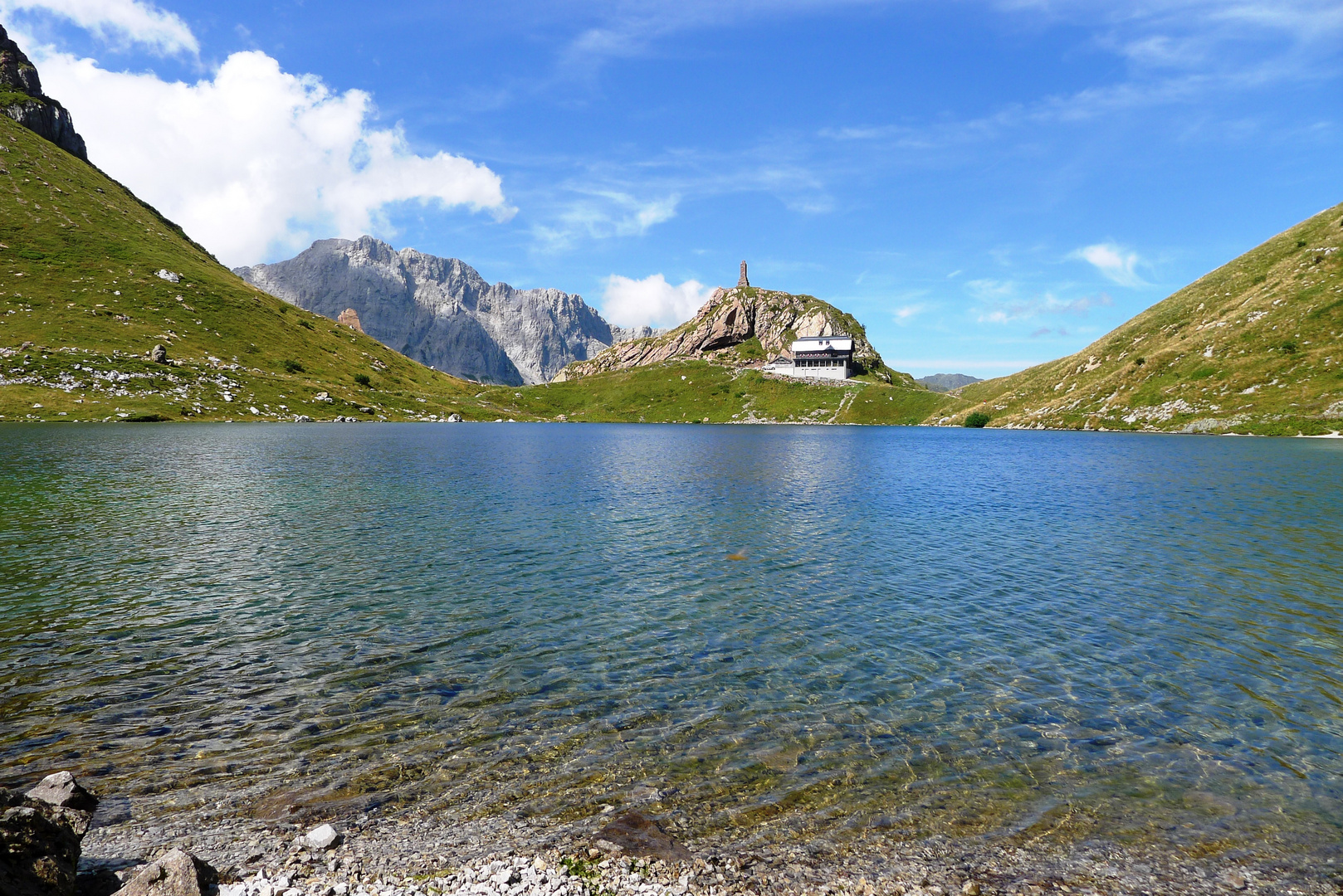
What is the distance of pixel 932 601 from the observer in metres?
28.9

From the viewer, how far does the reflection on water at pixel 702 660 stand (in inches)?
557

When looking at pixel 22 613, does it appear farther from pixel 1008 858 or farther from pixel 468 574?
pixel 1008 858

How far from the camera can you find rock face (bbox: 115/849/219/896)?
31.2 ft

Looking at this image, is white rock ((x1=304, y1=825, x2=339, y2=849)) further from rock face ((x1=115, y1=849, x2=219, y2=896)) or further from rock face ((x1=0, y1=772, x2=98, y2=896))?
rock face ((x1=0, y1=772, x2=98, y2=896))

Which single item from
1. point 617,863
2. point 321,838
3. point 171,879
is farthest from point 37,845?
point 617,863

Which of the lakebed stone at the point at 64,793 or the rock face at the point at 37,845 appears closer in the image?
the rock face at the point at 37,845

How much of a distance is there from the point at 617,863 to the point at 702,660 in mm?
10826

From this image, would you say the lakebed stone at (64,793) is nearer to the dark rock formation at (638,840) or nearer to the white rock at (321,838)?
the white rock at (321,838)

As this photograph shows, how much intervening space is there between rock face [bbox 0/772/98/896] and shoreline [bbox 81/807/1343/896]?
3.33ft

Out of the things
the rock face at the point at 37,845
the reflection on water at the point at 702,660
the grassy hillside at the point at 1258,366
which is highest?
the grassy hillside at the point at 1258,366

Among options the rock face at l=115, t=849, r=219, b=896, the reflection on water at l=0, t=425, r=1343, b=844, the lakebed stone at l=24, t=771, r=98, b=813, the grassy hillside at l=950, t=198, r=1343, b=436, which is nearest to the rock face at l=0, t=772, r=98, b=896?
the lakebed stone at l=24, t=771, r=98, b=813

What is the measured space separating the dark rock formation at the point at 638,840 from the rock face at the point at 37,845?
8.31 meters

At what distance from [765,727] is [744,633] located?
775cm

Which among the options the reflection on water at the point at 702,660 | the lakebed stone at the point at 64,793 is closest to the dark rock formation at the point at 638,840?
the reflection on water at the point at 702,660
